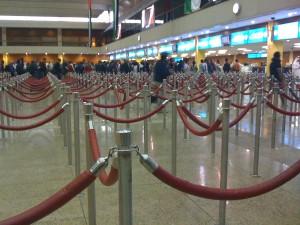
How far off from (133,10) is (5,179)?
104 feet

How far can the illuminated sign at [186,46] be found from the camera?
24.9 m

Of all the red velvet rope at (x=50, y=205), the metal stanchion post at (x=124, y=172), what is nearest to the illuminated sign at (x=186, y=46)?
the metal stanchion post at (x=124, y=172)

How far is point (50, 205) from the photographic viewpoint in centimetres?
180

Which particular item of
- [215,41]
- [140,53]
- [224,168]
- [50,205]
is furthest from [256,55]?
[50,205]

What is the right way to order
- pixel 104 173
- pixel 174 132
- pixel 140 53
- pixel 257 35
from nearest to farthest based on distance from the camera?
1. pixel 104 173
2. pixel 174 132
3. pixel 257 35
4. pixel 140 53

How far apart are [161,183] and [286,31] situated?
13.5 meters

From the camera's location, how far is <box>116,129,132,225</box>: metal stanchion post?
1.87 meters

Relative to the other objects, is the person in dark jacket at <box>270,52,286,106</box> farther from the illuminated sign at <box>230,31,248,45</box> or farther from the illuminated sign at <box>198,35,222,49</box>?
the illuminated sign at <box>198,35,222,49</box>

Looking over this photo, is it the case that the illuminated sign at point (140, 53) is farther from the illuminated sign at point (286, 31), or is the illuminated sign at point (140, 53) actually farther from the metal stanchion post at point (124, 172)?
the metal stanchion post at point (124, 172)

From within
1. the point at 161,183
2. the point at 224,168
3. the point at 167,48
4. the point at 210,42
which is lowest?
the point at 161,183

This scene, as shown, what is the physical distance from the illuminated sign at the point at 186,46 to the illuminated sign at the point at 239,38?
194 inches

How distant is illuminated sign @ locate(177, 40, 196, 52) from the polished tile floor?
58.4 feet

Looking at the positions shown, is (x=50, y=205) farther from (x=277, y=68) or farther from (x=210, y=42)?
(x=210, y=42)

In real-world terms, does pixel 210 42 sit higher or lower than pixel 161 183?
higher
